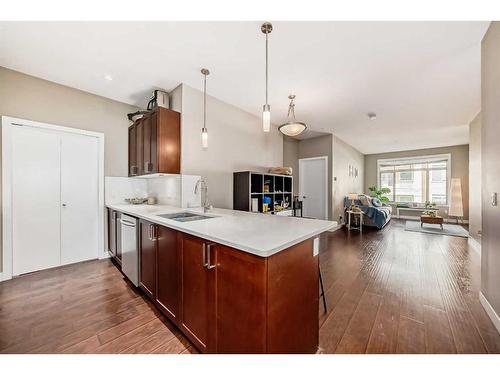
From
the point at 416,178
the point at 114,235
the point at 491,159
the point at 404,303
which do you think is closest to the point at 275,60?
the point at 491,159

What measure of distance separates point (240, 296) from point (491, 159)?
254 centimetres

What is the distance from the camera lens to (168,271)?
162 centimetres

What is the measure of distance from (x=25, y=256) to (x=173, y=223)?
2642 millimetres

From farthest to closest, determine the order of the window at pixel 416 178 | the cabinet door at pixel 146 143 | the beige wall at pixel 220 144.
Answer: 1. the window at pixel 416 178
2. the beige wall at pixel 220 144
3. the cabinet door at pixel 146 143

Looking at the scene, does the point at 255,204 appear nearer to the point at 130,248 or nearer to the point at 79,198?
the point at 130,248

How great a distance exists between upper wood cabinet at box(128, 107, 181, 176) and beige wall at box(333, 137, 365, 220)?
4.41 m

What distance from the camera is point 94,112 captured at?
3148 mm

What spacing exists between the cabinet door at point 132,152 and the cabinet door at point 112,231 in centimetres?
72

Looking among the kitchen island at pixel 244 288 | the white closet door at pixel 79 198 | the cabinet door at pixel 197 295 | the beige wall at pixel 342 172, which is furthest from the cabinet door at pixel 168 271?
the beige wall at pixel 342 172

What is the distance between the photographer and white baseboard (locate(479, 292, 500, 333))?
5.42 feet

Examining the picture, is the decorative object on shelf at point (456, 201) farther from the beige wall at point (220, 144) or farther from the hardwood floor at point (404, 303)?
the beige wall at point (220, 144)

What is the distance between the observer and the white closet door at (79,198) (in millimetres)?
2900

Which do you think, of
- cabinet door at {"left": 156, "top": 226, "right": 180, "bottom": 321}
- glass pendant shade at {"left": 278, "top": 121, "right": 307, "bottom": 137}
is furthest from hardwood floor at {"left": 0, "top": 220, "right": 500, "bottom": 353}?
glass pendant shade at {"left": 278, "top": 121, "right": 307, "bottom": 137}

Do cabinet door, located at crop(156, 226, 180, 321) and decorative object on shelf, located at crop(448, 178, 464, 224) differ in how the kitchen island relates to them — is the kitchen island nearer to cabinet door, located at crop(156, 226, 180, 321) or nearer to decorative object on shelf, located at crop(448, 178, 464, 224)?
cabinet door, located at crop(156, 226, 180, 321)
